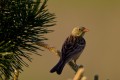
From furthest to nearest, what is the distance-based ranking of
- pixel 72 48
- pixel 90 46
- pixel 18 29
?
pixel 90 46 < pixel 72 48 < pixel 18 29

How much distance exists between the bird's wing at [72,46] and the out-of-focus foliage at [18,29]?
3.42 m

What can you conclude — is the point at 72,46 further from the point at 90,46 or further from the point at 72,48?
the point at 90,46

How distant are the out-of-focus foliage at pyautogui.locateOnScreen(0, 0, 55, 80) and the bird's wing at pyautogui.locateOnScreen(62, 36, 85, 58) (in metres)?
3.42

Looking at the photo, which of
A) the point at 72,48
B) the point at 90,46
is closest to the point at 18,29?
the point at 72,48

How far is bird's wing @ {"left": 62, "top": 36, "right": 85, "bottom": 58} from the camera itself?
9469mm

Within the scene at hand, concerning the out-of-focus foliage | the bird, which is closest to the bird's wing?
the bird

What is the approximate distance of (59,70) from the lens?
300 inches

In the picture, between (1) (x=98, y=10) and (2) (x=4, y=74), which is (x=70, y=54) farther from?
(1) (x=98, y=10)

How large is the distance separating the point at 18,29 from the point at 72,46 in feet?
14.5

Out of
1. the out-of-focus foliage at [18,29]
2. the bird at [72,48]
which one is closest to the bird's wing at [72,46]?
the bird at [72,48]

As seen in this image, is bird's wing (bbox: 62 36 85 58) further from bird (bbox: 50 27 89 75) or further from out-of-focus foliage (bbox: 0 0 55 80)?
out-of-focus foliage (bbox: 0 0 55 80)

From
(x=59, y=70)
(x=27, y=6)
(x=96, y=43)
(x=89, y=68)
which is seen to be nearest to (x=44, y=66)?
(x=89, y=68)

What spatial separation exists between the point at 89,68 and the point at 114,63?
6.42 feet

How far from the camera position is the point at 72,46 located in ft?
32.4
